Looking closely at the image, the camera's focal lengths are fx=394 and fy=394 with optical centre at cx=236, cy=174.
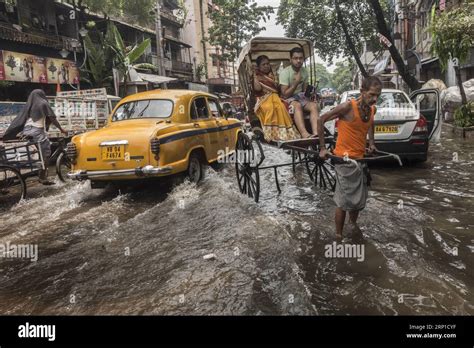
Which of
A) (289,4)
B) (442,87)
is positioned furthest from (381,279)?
(289,4)

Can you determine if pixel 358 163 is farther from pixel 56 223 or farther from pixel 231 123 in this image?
pixel 231 123

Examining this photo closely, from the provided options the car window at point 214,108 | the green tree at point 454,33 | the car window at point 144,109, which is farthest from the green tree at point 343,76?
the car window at point 144,109

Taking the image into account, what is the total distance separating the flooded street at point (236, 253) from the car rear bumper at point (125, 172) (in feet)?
1.74

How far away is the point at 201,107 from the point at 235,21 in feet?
93.8

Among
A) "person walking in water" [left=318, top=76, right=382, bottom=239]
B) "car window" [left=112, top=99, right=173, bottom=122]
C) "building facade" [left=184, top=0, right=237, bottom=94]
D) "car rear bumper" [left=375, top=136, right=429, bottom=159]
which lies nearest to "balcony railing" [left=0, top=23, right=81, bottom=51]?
"car window" [left=112, top=99, right=173, bottom=122]

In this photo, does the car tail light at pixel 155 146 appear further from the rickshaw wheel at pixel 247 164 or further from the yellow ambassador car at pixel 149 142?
the rickshaw wheel at pixel 247 164

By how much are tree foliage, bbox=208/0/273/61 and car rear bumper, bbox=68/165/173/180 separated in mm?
29210

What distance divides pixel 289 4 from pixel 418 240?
25.6 m

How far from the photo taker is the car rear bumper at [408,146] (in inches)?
315

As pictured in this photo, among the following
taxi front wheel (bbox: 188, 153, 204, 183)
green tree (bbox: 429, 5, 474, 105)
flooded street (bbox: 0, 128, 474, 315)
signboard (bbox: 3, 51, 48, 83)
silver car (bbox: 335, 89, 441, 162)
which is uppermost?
signboard (bbox: 3, 51, 48, 83)

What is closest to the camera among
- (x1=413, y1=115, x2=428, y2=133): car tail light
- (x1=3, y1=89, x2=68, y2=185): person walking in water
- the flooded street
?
the flooded street

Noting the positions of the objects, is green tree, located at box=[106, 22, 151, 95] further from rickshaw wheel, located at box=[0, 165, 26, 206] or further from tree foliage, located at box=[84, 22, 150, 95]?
rickshaw wheel, located at box=[0, 165, 26, 206]

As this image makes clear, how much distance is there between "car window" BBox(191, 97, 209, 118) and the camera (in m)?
8.04

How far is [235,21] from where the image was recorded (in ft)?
113
